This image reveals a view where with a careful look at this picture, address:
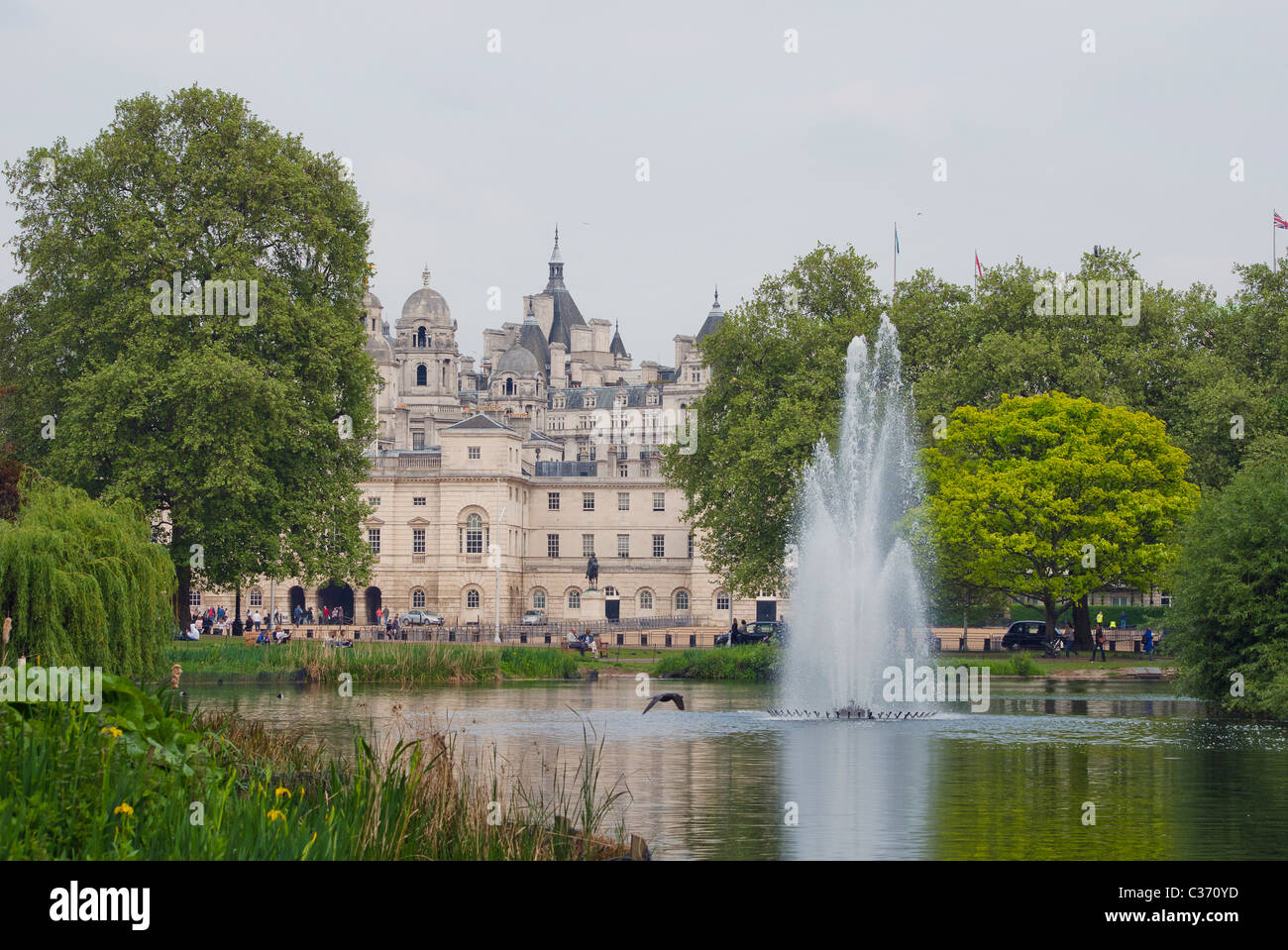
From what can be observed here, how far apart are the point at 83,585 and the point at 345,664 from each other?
1465 cm

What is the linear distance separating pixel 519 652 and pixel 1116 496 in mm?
19147

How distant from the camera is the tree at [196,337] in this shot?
133ft

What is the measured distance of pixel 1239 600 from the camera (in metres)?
31.1

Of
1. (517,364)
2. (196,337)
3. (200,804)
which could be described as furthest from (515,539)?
(200,804)

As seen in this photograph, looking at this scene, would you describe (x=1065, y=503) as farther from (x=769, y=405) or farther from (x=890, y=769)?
(x=890, y=769)

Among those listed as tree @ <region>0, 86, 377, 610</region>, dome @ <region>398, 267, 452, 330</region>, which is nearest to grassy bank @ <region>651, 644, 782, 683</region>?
tree @ <region>0, 86, 377, 610</region>

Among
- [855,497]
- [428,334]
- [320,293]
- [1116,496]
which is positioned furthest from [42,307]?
[428,334]

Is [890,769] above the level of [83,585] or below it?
below

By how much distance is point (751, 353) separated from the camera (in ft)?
186

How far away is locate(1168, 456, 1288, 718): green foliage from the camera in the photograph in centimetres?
3077

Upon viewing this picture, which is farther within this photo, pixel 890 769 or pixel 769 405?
pixel 769 405

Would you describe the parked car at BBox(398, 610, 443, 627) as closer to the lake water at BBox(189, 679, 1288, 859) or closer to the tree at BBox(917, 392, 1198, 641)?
the tree at BBox(917, 392, 1198, 641)

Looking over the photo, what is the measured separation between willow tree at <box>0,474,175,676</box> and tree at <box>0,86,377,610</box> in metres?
10.6
